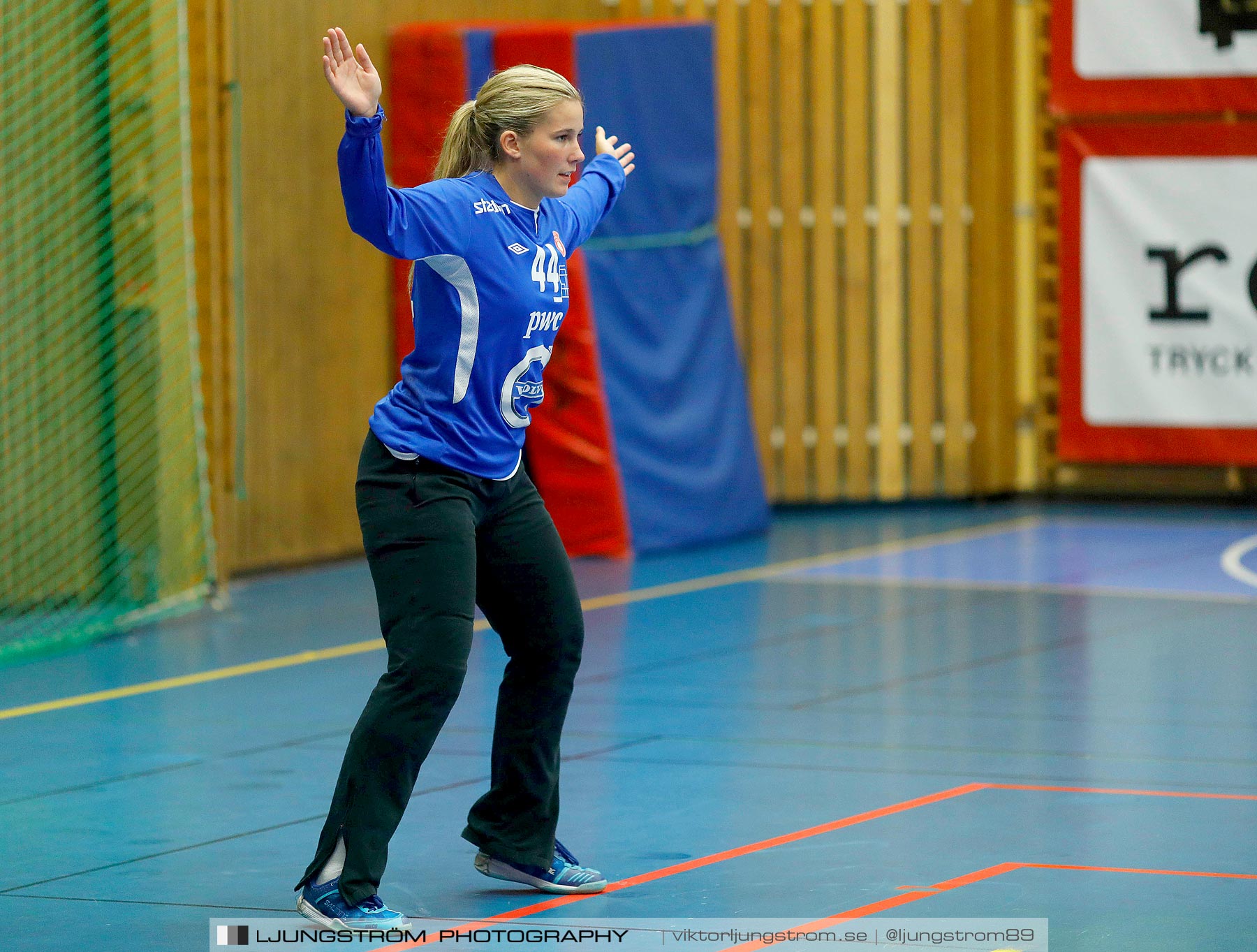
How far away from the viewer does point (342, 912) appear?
13.3 ft

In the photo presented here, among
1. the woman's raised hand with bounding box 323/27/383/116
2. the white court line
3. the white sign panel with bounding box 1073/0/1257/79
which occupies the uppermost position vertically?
the white sign panel with bounding box 1073/0/1257/79

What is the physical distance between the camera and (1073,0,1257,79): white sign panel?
12438mm

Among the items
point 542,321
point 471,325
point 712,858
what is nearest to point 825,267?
point 712,858

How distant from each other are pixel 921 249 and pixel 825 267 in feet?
2.09

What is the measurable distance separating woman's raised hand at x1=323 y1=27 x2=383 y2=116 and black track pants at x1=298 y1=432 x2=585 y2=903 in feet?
2.45

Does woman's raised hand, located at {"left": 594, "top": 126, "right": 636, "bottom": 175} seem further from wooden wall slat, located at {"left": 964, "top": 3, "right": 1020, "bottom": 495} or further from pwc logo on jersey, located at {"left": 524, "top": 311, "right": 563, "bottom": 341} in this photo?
wooden wall slat, located at {"left": 964, "top": 3, "right": 1020, "bottom": 495}

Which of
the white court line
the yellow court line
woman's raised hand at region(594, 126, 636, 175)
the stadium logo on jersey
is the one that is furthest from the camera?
the white court line

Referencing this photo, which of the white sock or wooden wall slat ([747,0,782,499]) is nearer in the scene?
the white sock

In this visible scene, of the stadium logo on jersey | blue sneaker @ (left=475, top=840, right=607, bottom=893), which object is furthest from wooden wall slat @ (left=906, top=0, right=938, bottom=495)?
the stadium logo on jersey

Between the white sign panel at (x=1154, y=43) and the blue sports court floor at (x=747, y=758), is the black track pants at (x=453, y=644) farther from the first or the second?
the white sign panel at (x=1154, y=43)

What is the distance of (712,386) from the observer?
38.2ft

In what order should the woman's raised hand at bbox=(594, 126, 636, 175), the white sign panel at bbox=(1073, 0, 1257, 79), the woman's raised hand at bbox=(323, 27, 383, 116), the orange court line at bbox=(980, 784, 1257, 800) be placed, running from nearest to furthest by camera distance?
the woman's raised hand at bbox=(323, 27, 383, 116) < the woman's raised hand at bbox=(594, 126, 636, 175) < the orange court line at bbox=(980, 784, 1257, 800) < the white sign panel at bbox=(1073, 0, 1257, 79)

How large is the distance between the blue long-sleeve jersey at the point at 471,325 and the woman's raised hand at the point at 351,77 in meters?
0.22

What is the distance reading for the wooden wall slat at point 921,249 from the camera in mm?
12727
